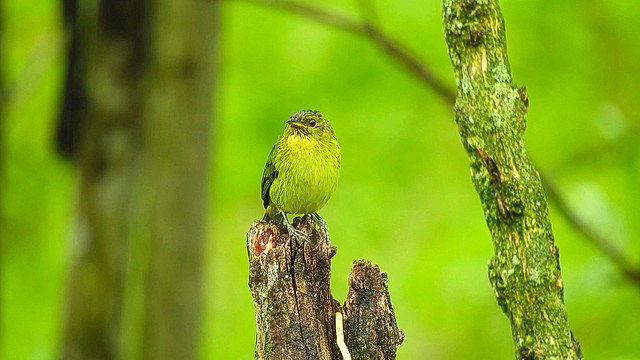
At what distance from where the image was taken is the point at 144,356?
20.2 ft

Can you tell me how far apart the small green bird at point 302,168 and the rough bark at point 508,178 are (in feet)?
7.23

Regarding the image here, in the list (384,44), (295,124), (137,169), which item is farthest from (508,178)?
(137,169)

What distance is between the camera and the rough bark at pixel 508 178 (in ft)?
7.41

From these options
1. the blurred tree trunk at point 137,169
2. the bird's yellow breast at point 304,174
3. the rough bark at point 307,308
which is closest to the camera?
the rough bark at point 307,308

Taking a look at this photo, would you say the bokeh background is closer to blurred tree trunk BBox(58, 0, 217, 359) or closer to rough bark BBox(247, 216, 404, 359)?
blurred tree trunk BBox(58, 0, 217, 359)

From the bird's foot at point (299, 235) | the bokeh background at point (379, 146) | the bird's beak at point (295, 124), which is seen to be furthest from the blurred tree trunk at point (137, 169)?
the bird's foot at point (299, 235)

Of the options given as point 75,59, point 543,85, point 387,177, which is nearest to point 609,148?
point 543,85

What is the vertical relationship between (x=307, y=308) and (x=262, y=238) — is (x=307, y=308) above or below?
below

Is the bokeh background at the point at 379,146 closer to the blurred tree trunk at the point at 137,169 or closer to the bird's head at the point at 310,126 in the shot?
the blurred tree trunk at the point at 137,169

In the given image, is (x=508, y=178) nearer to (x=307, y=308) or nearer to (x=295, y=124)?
(x=307, y=308)

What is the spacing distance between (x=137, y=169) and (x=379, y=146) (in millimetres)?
2774

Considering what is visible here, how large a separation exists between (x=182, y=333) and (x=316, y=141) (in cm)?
201

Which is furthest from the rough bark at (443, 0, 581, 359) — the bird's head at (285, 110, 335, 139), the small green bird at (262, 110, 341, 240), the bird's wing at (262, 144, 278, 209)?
the bird's wing at (262, 144, 278, 209)

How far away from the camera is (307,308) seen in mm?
2752
